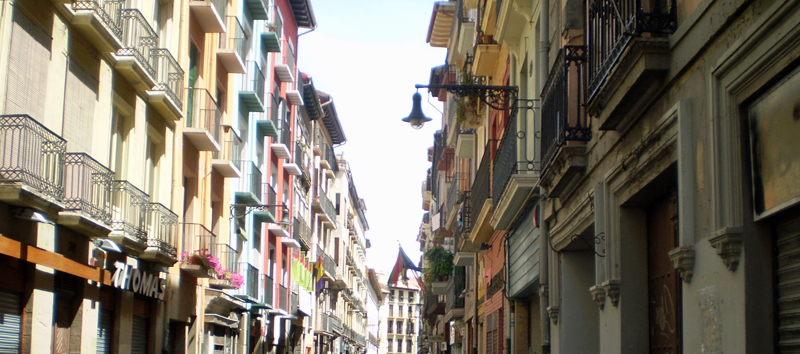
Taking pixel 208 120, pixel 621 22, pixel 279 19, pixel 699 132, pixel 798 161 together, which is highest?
pixel 279 19

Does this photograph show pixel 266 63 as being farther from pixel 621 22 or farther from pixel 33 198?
pixel 621 22

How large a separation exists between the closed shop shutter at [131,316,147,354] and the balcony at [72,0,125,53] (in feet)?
17.4

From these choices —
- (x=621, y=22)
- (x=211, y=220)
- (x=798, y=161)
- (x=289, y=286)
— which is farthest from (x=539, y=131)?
(x=289, y=286)

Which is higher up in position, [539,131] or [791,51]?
[539,131]

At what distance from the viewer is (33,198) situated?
378 inches

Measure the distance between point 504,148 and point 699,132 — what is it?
847cm

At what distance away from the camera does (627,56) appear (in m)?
6.21

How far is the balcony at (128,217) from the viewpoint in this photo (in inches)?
517

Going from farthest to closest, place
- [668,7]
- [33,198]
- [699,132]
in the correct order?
[33,198]
[668,7]
[699,132]

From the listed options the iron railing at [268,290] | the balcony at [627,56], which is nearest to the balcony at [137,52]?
the balcony at [627,56]

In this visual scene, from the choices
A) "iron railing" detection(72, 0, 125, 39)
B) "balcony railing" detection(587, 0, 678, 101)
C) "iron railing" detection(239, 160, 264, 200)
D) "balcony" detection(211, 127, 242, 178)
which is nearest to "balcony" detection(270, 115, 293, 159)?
"iron railing" detection(239, 160, 264, 200)

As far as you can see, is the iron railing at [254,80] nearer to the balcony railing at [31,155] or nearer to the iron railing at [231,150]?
the iron railing at [231,150]

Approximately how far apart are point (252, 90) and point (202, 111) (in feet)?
20.7

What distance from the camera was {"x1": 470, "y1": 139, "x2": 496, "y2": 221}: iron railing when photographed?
1695 cm
